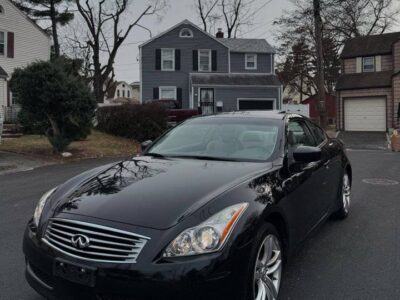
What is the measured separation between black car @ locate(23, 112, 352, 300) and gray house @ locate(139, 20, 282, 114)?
2812 centimetres

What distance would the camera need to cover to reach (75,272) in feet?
9.43

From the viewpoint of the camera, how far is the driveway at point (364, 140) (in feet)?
73.8

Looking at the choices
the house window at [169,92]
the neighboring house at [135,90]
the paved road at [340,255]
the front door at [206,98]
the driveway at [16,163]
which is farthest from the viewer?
the neighboring house at [135,90]

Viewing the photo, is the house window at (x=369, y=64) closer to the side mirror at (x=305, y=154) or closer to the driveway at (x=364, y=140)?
the driveway at (x=364, y=140)

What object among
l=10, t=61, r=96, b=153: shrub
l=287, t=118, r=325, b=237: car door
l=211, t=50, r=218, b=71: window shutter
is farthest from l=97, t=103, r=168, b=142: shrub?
l=287, t=118, r=325, b=237: car door

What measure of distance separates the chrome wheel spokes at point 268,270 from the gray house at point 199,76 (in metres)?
28.9

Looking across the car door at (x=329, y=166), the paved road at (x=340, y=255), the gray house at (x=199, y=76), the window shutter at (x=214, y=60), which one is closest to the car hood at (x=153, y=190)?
the paved road at (x=340, y=255)

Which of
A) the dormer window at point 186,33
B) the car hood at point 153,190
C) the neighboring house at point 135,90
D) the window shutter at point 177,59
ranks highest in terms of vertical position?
the neighboring house at point 135,90

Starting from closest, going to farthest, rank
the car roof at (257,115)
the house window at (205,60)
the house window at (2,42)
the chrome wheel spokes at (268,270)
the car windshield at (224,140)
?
1. the chrome wheel spokes at (268,270)
2. the car windshield at (224,140)
3. the car roof at (257,115)
4. the house window at (2,42)
5. the house window at (205,60)

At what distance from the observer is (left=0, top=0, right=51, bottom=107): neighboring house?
87.9 feet

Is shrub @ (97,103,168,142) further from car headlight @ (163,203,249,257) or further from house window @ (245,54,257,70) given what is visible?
car headlight @ (163,203,249,257)

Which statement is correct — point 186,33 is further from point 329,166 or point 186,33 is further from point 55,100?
point 329,166

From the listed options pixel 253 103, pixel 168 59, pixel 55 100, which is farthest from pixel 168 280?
pixel 168 59

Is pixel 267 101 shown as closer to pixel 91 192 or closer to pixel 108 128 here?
pixel 108 128
